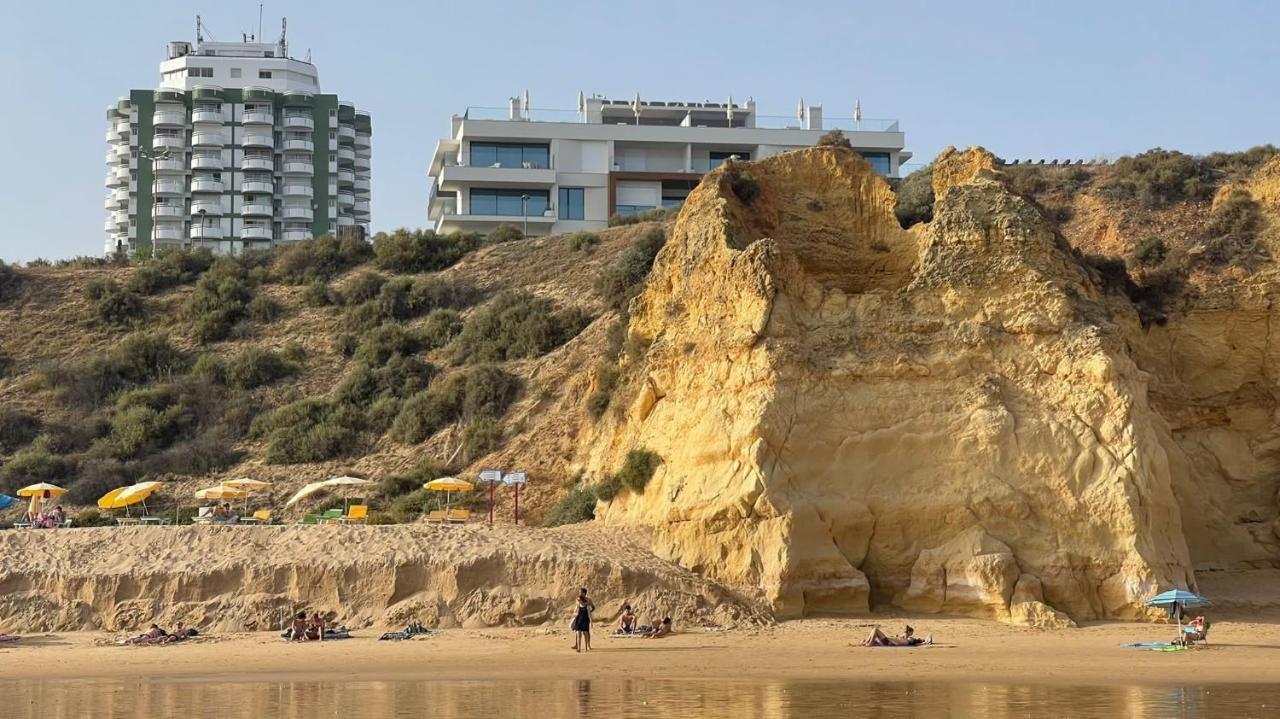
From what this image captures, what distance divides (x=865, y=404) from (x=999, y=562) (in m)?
3.35

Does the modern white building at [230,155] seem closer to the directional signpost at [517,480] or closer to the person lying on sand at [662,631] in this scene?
the directional signpost at [517,480]

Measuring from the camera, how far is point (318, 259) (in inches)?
2034

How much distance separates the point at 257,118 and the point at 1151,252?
75.6m

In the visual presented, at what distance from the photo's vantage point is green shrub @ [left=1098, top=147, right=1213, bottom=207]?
38562mm

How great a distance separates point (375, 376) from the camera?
41.2m

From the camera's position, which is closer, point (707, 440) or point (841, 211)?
point (707, 440)

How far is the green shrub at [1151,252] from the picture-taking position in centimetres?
3159

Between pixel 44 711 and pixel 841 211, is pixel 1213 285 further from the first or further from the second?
pixel 44 711

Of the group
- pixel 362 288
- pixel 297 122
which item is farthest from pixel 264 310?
pixel 297 122

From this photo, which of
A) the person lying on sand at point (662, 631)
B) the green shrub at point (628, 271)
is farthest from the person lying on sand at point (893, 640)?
the green shrub at point (628, 271)

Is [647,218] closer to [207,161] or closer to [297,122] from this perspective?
[297,122]

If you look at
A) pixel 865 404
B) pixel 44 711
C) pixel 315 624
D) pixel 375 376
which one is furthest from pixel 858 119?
pixel 44 711

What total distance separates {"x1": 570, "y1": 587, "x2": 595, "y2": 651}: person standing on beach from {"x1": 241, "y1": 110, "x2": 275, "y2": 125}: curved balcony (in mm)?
80989

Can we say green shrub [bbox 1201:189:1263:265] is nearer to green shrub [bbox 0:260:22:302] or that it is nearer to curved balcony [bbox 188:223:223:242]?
green shrub [bbox 0:260:22:302]
